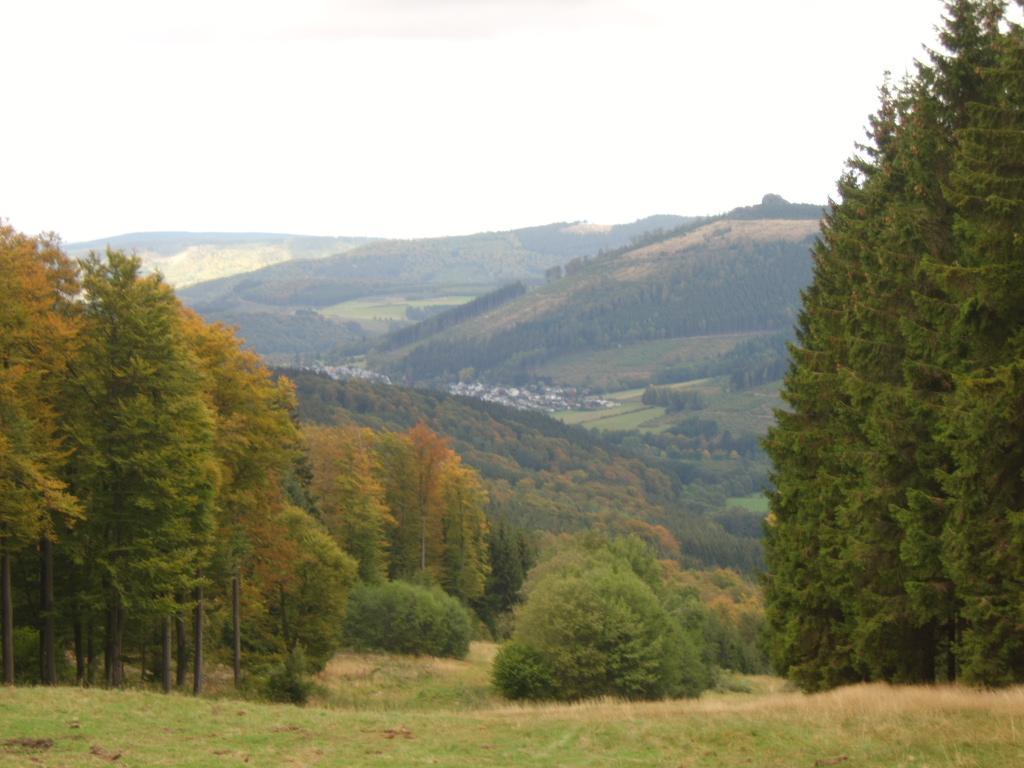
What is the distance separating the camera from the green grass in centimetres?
18215

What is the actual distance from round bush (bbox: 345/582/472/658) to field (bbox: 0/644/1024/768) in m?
30.3

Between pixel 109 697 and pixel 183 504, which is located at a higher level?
pixel 183 504

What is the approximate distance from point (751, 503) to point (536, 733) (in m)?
178

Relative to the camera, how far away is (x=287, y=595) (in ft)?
139

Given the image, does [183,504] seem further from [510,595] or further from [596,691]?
[510,595]

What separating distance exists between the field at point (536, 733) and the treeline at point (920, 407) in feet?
5.61

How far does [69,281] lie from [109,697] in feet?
36.0

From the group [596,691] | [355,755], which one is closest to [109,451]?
[355,755]

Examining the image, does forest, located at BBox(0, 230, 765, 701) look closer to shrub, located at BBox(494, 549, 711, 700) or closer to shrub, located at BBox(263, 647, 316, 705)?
shrub, located at BBox(263, 647, 316, 705)

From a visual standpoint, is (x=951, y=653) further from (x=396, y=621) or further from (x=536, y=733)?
(x=396, y=621)

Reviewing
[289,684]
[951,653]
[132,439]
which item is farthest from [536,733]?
[289,684]

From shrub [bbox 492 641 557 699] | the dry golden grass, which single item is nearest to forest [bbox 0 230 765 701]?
the dry golden grass

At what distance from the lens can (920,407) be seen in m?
17.4

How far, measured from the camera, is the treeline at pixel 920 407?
600 inches
